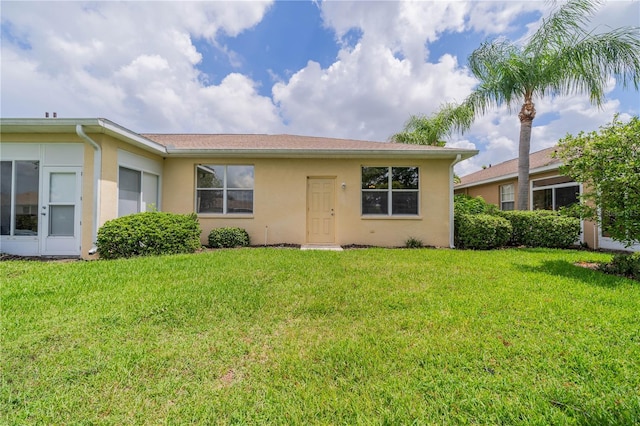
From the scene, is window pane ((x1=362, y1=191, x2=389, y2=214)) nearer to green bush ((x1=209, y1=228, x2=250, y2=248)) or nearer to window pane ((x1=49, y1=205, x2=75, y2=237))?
green bush ((x1=209, y1=228, x2=250, y2=248))

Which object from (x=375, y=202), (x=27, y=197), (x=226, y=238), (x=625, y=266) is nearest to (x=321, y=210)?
(x=375, y=202)

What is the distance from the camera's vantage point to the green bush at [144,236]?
6301 millimetres

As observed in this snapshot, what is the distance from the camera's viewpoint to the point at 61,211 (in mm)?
6719

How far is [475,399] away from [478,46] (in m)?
12.7

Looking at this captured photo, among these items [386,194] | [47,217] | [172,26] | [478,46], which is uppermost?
[478,46]

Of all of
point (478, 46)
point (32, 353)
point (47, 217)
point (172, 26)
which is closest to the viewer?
point (32, 353)

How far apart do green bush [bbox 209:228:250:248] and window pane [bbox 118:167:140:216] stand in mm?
2316

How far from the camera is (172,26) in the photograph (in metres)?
8.21

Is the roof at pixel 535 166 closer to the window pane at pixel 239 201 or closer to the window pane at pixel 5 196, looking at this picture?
the window pane at pixel 239 201


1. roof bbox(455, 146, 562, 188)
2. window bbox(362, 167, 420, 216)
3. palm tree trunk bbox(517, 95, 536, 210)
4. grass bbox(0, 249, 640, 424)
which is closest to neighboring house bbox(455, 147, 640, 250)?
roof bbox(455, 146, 562, 188)

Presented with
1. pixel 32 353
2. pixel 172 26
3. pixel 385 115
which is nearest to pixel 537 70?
pixel 385 115

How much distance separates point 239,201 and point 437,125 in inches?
456

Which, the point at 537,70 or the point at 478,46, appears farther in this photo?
the point at 478,46

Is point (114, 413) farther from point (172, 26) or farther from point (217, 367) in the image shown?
point (172, 26)
